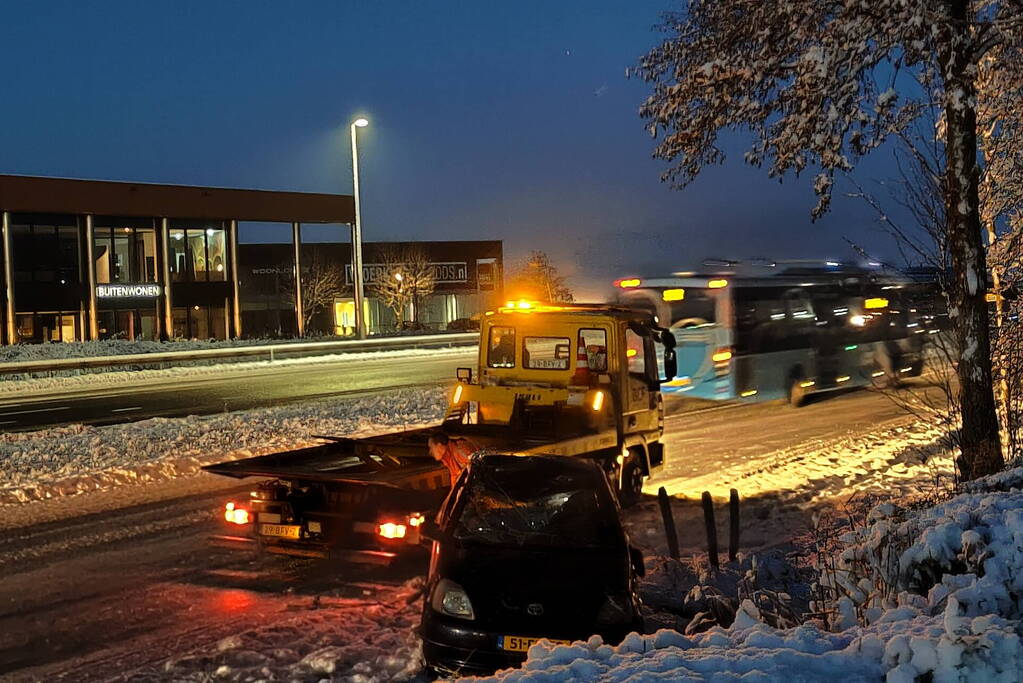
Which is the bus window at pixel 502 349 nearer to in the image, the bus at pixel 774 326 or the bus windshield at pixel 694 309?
the bus at pixel 774 326

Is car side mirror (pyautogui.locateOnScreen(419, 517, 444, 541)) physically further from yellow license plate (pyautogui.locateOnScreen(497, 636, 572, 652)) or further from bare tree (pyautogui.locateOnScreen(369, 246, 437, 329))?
bare tree (pyautogui.locateOnScreen(369, 246, 437, 329))

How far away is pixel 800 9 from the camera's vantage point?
9773mm

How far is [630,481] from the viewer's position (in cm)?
1227

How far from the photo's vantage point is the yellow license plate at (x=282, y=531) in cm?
909

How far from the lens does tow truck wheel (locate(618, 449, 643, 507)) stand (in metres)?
12.1

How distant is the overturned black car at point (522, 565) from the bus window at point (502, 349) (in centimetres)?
439

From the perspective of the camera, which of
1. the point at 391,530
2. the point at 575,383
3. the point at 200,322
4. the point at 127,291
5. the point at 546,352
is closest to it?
the point at 391,530

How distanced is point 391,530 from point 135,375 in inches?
1120

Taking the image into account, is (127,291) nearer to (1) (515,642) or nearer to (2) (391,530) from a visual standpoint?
(2) (391,530)

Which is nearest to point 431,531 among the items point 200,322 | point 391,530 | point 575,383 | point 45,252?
point 391,530

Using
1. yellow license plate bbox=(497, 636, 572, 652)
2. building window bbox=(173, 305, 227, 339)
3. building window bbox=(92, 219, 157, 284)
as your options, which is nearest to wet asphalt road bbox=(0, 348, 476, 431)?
yellow license plate bbox=(497, 636, 572, 652)

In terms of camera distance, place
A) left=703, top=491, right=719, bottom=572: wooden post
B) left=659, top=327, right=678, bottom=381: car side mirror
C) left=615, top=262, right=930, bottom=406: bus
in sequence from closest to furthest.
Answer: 1. left=703, top=491, right=719, bottom=572: wooden post
2. left=659, top=327, right=678, bottom=381: car side mirror
3. left=615, top=262, right=930, bottom=406: bus

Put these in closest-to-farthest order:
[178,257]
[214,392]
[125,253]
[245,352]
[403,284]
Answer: [214,392] → [245,352] → [125,253] → [178,257] → [403,284]

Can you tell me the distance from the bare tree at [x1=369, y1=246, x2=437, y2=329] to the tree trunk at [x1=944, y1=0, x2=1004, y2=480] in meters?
65.3
